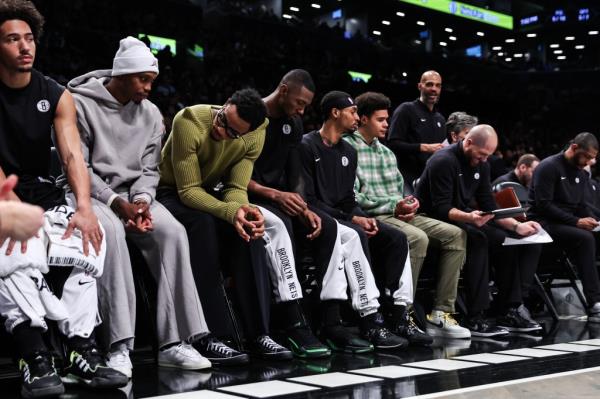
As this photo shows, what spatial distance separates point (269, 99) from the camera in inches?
157

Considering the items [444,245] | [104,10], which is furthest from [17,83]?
[104,10]

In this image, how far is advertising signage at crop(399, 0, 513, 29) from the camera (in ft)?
71.8

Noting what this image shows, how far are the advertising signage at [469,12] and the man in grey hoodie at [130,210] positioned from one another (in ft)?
62.0

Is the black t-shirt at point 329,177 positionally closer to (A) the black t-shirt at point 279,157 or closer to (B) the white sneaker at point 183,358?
(A) the black t-shirt at point 279,157

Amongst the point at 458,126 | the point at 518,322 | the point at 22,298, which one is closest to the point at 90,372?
Result: the point at 22,298

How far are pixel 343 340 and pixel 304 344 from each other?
287 mm

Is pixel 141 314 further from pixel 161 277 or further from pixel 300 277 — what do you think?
pixel 300 277

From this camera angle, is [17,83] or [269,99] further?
[269,99]

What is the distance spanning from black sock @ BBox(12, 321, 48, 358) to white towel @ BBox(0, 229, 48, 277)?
A: 0.18 meters

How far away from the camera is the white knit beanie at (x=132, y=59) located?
123 inches

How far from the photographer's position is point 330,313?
3598mm

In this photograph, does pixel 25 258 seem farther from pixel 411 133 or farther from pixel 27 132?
pixel 411 133

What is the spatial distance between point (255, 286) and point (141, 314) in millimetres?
546

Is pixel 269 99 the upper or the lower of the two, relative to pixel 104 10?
lower
